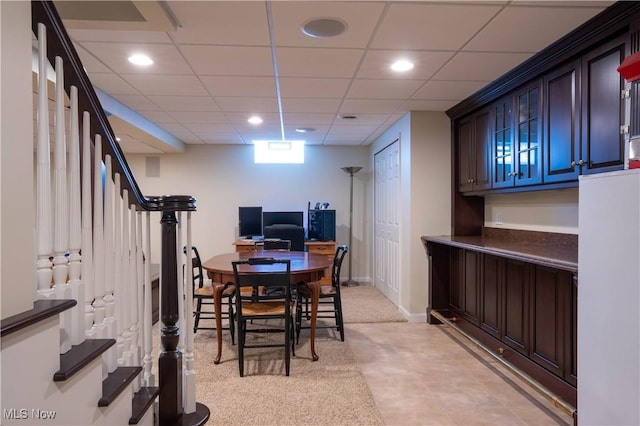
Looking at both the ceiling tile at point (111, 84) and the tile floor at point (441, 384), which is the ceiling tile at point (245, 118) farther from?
the tile floor at point (441, 384)

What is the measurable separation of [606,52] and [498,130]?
3.84 feet

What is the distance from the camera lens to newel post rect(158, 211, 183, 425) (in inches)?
68.8

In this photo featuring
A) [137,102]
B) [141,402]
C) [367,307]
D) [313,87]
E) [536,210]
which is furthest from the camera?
[367,307]

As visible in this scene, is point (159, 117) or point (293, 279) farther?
point (159, 117)

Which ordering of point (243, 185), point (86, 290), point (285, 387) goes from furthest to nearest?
point (243, 185) < point (285, 387) < point (86, 290)

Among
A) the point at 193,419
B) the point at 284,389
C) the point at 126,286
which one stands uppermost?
the point at 126,286

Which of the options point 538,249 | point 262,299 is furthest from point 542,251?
point 262,299

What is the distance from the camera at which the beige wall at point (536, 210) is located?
8.78ft

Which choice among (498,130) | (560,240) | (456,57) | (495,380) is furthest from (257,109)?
(495,380)

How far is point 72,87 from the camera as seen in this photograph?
1.21 meters

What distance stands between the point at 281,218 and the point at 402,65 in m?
3.59

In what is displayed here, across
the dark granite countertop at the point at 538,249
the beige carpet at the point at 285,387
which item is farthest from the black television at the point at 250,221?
the dark granite countertop at the point at 538,249

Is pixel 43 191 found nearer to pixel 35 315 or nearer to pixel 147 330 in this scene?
pixel 35 315

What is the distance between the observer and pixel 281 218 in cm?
588
